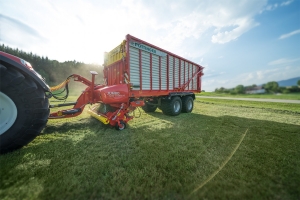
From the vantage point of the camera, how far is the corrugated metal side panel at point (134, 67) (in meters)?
4.72

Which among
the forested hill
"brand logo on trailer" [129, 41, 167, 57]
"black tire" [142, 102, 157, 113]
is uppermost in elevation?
the forested hill

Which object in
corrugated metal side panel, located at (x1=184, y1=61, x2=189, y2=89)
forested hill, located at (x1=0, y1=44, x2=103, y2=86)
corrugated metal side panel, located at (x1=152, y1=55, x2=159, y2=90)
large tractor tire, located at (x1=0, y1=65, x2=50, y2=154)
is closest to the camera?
large tractor tire, located at (x1=0, y1=65, x2=50, y2=154)

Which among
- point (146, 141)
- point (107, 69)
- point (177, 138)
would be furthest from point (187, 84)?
point (146, 141)

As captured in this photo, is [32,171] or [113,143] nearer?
[32,171]

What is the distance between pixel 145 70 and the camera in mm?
5320

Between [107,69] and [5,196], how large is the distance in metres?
5.31

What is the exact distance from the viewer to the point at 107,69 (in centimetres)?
609

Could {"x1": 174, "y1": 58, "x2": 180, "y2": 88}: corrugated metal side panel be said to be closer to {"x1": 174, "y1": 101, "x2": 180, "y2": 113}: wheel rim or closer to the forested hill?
{"x1": 174, "y1": 101, "x2": 180, "y2": 113}: wheel rim

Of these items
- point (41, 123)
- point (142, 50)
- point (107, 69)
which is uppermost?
point (142, 50)

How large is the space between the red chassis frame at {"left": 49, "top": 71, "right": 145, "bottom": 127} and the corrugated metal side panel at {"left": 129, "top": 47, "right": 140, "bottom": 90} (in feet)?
1.21

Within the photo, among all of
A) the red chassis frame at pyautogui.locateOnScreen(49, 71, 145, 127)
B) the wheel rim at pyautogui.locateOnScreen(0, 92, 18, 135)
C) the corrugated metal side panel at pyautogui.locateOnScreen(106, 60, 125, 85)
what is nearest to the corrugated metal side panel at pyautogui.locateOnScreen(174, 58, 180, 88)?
the red chassis frame at pyautogui.locateOnScreen(49, 71, 145, 127)

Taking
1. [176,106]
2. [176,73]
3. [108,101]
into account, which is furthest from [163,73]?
[108,101]

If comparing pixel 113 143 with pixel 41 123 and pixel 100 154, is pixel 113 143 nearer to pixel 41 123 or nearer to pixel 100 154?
pixel 100 154

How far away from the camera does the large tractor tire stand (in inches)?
85.6
